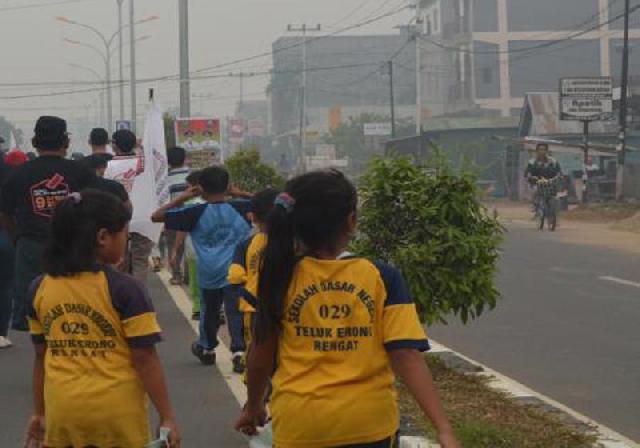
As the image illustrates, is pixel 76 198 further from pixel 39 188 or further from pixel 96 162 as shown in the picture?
pixel 96 162

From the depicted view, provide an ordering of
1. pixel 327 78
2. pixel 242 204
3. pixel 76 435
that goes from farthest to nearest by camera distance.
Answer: pixel 327 78 < pixel 242 204 < pixel 76 435

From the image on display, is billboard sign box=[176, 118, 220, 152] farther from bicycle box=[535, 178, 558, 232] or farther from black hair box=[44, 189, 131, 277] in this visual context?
black hair box=[44, 189, 131, 277]

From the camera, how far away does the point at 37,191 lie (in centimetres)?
930

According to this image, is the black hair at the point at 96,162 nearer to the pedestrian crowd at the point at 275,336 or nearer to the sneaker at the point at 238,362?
the sneaker at the point at 238,362

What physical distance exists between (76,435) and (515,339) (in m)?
8.03

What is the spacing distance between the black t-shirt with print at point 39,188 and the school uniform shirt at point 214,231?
93cm

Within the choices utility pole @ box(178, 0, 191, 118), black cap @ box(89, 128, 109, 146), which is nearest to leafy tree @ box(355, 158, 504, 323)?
black cap @ box(89, 128, 109, 146)

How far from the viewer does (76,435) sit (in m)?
4.78

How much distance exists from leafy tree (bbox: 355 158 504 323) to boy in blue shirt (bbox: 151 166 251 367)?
3.31 feet

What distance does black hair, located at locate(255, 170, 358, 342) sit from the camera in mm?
4402

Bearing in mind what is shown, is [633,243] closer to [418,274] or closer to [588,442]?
[418,274]

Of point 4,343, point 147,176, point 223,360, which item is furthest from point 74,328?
point 4,343

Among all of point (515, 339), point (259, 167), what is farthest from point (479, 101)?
point (515, 339)

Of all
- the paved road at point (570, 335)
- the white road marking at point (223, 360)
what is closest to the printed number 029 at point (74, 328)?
the white road marking at point (223, 360)
